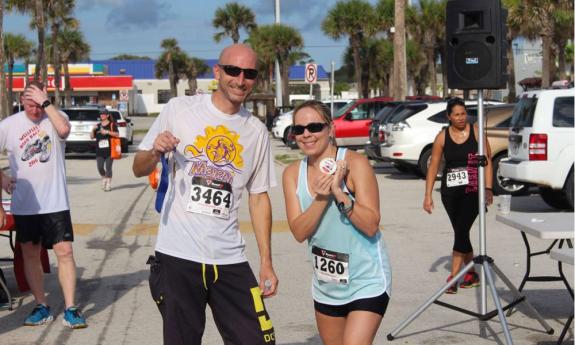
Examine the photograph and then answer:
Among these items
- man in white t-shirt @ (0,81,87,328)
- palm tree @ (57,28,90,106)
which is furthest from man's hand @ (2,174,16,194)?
palm tree @ (57,28,90,106)

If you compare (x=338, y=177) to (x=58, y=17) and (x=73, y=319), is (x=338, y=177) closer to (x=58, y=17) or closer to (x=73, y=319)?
(x=73, y=319)

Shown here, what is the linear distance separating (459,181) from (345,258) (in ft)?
14.2

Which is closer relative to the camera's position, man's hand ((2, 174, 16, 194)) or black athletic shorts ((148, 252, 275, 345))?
black athletic shorts ((148, 252, 275, 345))

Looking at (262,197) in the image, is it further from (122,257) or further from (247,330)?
(122,257)

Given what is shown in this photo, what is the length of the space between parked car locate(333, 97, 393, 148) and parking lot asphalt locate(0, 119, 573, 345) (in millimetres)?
10997

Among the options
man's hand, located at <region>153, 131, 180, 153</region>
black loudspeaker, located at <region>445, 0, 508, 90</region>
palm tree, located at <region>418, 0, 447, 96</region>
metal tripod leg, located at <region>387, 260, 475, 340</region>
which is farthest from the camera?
palm tree, located at <region>418, 0, 447, 96</region>

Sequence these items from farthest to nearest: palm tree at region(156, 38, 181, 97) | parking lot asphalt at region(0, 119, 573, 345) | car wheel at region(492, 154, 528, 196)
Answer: palm tree at region(156, 38, 181, 97) < car wheel at region(492, 154, 528, 196) < parking lot asphalt at region(0, 119, 573, 345)

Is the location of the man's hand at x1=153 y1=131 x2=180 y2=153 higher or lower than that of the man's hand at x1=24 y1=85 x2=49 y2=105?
lower

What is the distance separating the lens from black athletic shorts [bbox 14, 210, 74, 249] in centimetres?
752

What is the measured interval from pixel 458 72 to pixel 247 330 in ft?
12.3

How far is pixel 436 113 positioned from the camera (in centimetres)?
2100

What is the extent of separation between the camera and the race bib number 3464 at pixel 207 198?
15.3ft

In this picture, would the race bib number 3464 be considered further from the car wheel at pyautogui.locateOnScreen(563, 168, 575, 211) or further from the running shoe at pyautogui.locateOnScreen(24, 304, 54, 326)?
the car wheel at pyautogui.locateOnScreen(563, 168, 575, 211)

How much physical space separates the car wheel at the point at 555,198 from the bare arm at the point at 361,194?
35.0 ft
